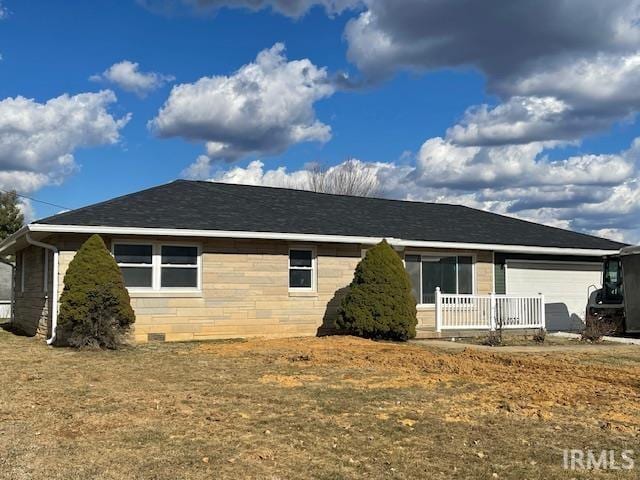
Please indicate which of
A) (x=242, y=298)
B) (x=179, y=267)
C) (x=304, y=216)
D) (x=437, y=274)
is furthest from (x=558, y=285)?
(x=179, y=267)

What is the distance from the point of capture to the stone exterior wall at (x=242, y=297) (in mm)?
15242

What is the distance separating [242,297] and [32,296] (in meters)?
6.11

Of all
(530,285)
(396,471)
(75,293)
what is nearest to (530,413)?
(396,471)

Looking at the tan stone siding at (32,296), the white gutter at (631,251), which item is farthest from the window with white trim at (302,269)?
the white gutter at (631,251)

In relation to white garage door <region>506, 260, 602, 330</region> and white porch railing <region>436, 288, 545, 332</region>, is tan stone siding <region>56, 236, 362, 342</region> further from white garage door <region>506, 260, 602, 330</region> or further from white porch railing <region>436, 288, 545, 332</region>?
white garage door <region>506, 260, 602, 330</region>

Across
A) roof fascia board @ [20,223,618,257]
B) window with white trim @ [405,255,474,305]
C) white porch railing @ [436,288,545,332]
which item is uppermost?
roof fascia board @ [20,223,618,257]

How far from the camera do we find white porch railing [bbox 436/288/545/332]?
1750cm

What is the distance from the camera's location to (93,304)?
1322 centimetres

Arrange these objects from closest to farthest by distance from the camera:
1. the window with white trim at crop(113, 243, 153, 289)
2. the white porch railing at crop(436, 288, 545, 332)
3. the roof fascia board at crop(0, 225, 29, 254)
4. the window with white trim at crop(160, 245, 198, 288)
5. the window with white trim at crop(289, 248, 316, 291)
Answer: the roof fascia board at crop(0, 225, 29, 254), the window with white trim at crop(113, 243, 153, 289), the window with white trim at crop(160, 245, 198, 288), the window with white trim at crop(289, 248, 316, 291), the white porch railing at crop(436, 288, 545, 332)

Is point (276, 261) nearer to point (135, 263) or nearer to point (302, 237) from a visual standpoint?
point (302, 237)

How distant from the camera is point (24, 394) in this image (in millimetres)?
8555

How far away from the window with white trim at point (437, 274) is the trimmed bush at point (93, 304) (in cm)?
843

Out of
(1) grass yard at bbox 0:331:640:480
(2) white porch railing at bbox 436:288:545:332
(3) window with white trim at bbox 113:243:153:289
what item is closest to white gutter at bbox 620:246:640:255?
(2) white porch railing at bbox 436:288:545:332

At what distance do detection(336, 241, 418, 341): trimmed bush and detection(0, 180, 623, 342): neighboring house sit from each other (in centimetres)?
123
